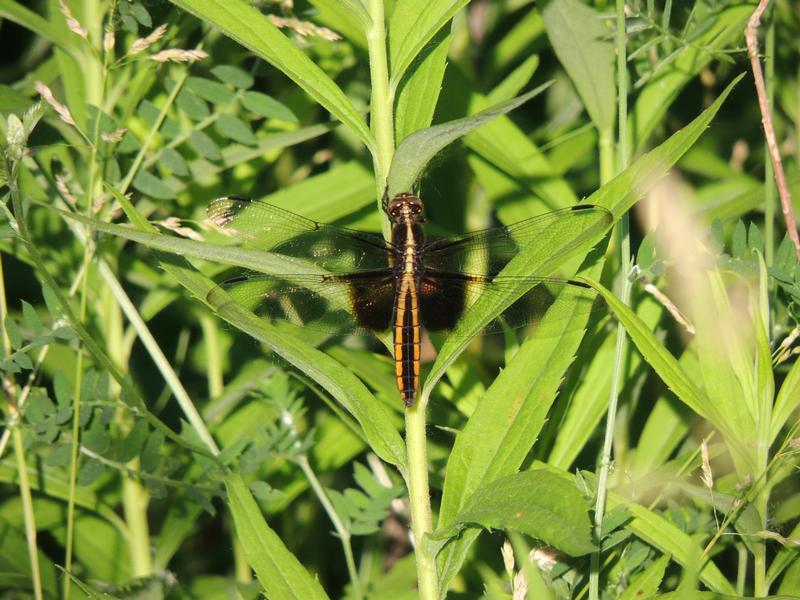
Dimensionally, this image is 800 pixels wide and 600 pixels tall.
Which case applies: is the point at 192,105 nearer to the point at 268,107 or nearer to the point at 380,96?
the point at 268,107

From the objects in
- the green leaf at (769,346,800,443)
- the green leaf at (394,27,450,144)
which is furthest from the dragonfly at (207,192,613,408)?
the green leaf at (769,346,800,443)

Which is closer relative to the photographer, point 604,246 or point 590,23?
point 604,246

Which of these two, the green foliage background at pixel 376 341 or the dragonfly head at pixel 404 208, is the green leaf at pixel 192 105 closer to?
the green foliage background at pixel 376 341

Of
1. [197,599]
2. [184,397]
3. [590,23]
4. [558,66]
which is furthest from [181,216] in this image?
[558,66]

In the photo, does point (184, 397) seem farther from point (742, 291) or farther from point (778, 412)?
point (742, 291)

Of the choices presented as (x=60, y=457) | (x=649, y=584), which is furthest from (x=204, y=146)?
(x=649, y=584)

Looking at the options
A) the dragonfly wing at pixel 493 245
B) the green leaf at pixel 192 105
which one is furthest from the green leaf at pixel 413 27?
the green leaf at pixel 192 105

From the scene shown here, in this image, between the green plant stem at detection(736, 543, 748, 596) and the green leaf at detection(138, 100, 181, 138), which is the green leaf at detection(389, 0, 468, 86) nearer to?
the green leaf at detection(138, 100, 181, 138)
